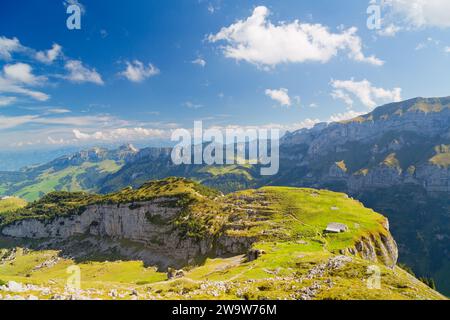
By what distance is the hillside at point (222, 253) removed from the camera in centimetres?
4094

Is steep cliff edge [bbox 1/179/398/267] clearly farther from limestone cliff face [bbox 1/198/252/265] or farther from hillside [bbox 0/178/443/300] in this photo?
hillside [bbox 0/178/443/300]

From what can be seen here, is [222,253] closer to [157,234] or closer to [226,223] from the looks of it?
[226,223]

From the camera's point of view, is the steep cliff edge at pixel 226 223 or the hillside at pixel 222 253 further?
the steep cliff edge at pixel 226 223

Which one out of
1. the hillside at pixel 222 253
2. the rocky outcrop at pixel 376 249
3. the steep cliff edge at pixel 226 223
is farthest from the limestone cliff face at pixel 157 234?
the rocky outcrop at pixel 376 249

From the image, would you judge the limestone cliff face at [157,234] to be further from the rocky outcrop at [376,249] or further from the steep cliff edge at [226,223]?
the rocky outcrop at [376,249]

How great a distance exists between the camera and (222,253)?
379 feet

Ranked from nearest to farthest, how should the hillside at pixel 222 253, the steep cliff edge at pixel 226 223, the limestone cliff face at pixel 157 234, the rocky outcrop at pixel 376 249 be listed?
the hillside at pixel 222 253, the rocky outcrop at pixel 376 249, the steep cliff edge at pixel 226 223, the limestone cliff face at pixel 157 234

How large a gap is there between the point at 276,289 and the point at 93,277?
113 metres

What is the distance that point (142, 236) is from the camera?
172500 mm

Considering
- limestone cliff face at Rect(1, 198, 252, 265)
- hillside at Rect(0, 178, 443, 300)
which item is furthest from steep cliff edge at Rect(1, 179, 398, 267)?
hillside at Rect(0, 178, 443, 300)

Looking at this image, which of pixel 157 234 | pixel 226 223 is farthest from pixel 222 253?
pixel 157 234
